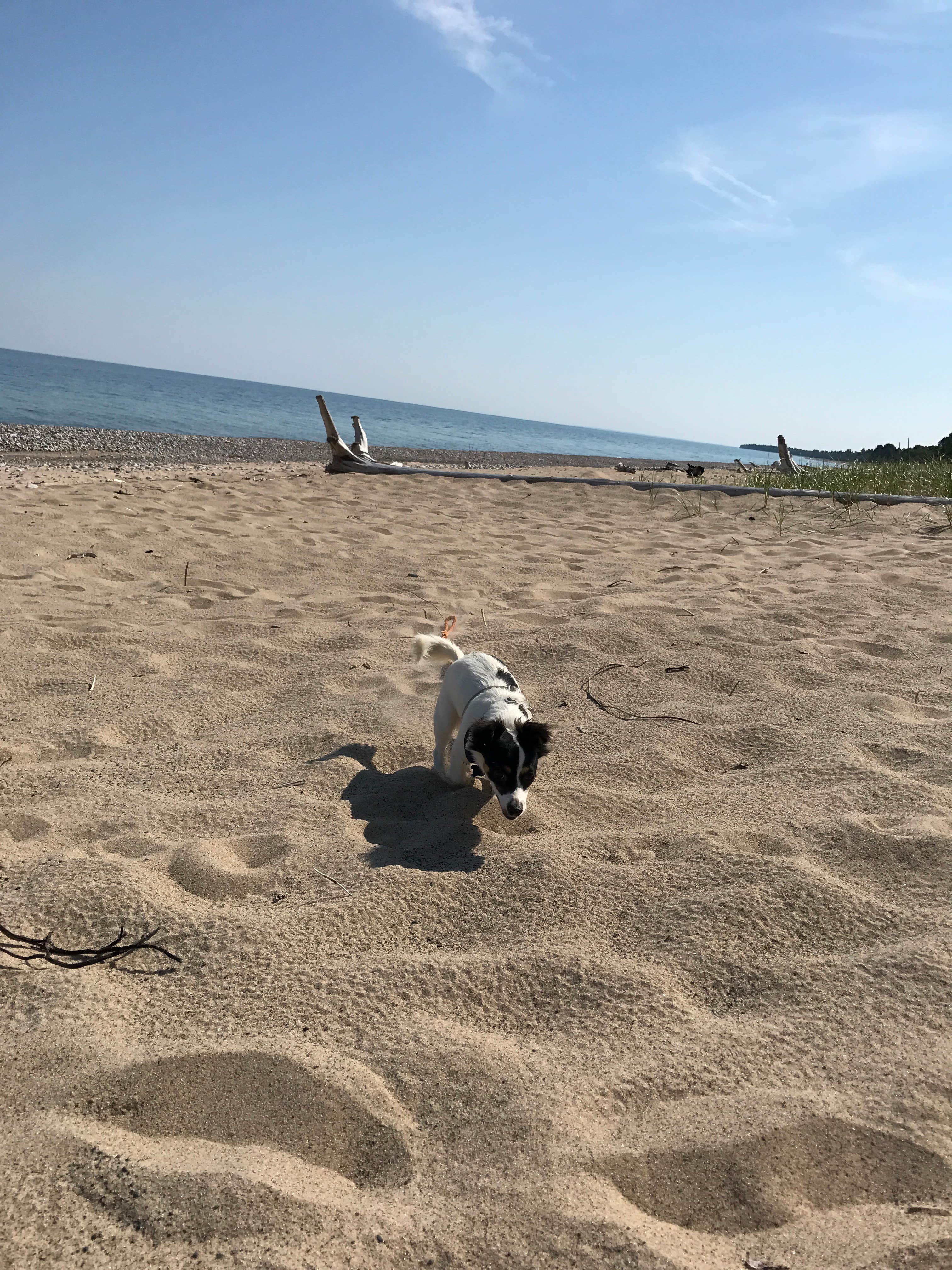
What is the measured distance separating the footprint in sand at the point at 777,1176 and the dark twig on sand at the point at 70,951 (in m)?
1.15

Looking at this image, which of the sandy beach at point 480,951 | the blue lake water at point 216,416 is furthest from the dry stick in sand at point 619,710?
the blue lake water at point 216,416

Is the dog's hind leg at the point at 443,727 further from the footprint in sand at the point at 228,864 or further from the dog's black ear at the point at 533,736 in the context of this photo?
the footprint in sand at the point at 228,864

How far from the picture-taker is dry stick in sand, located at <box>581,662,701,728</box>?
3.34 meters

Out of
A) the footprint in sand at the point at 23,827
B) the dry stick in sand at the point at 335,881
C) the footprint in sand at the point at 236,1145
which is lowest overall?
the footprint in sand at the point at 236,1145

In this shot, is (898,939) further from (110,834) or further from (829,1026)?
(110,834)

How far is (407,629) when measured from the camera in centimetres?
455

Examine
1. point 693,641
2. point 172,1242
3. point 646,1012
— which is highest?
point 693,641

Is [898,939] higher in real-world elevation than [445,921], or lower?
higher

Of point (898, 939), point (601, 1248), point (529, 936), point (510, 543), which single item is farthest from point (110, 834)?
point (510, 543)

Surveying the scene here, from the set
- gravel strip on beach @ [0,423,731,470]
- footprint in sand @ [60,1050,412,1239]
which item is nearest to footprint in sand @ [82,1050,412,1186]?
footprint in sand @ [60,1050,412,1239]

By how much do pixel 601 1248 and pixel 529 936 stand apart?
83 centimetres

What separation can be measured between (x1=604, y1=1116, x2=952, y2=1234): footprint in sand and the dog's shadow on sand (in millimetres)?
1046

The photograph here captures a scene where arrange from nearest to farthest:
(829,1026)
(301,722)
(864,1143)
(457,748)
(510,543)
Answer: (864,1143), (829,1026), (457,748), (301,722), (510,543)

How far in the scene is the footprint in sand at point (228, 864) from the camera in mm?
2264
